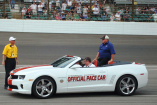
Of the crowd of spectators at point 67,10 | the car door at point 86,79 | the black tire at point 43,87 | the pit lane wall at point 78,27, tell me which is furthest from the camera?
the crowd of spectators at point 67,10

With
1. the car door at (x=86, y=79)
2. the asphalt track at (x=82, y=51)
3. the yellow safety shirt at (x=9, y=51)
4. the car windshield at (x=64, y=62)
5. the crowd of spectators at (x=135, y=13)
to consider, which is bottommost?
the asphalt track at (x=82, y=51)

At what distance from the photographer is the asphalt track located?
9312 mm

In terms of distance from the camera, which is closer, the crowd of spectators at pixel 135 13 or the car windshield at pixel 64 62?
the car windshield at pixel 64 62

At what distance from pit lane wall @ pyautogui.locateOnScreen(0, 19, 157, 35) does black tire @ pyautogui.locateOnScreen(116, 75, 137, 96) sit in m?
14.2

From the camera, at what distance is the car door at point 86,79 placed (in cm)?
901

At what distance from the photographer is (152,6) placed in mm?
25109

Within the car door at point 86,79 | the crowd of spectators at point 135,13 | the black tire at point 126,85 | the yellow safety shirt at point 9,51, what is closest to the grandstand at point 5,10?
the crowd of spectators at point 135,13

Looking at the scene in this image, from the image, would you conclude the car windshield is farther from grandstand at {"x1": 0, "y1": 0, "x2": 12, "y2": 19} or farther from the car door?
grandstand at {"x1": 0, "y1": 0, "x2": 12, "y2": 19}

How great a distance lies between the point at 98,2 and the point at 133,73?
51.8 feet

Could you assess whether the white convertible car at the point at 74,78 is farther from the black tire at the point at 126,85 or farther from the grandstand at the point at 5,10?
the grandstand at the point at 5,10

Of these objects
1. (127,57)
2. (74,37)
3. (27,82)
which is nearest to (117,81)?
(27,82)

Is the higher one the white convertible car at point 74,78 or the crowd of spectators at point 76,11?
the crowd of spectators at point 76,11

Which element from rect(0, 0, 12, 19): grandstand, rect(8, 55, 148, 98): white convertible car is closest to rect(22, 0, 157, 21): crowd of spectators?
rect(0, 0, 12, 19): grandstand

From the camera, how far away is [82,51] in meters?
19.7
